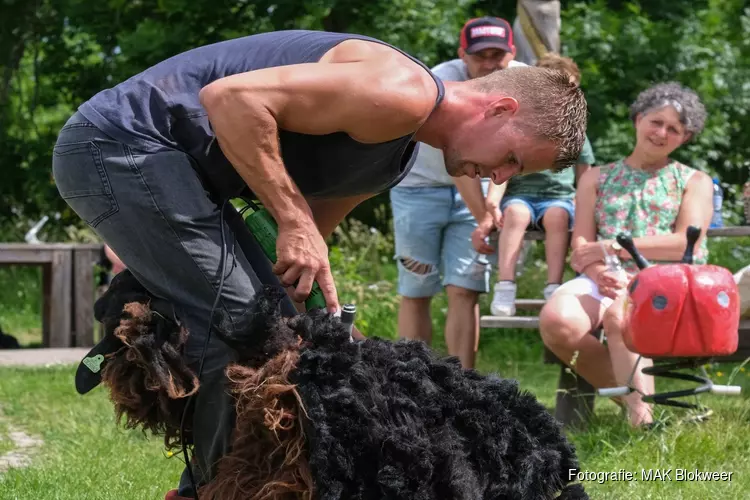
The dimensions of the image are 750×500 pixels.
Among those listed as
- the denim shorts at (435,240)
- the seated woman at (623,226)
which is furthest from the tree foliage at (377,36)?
the seated woman at (623,226)

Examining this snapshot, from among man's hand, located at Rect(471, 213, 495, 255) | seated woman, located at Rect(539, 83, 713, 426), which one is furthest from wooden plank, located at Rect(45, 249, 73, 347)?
seated woman, located at Rect(539, 83, 713, 426)

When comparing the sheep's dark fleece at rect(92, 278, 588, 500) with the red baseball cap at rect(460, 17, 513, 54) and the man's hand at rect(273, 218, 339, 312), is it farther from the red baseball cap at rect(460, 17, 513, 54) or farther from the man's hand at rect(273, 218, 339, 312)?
the red baseball cap at rect(460, 17, 513, 54)

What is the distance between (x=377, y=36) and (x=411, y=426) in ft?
34.6

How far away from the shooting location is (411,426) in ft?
8.84

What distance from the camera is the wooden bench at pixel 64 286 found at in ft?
31.6

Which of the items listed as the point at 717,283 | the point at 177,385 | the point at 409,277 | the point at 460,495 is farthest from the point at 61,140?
the point at 409,277

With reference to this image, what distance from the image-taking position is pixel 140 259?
9.36 ft

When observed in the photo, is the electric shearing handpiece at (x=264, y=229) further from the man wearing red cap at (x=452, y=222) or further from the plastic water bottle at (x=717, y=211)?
the plastic water bottle at (x=717, y=211)

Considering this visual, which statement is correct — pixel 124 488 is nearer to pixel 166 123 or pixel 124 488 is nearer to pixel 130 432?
pixel 130 432

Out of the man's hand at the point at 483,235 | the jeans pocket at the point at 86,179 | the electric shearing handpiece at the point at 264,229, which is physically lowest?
the man's hand at the point at 483,235

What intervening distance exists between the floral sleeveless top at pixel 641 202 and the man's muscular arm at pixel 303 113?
296cm

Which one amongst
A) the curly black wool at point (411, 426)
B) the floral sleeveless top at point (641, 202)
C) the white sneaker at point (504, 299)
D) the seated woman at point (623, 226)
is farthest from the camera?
the white sneaker at point (504, 299)

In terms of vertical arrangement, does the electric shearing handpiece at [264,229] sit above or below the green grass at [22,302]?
above

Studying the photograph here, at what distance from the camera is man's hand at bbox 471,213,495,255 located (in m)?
5.87
